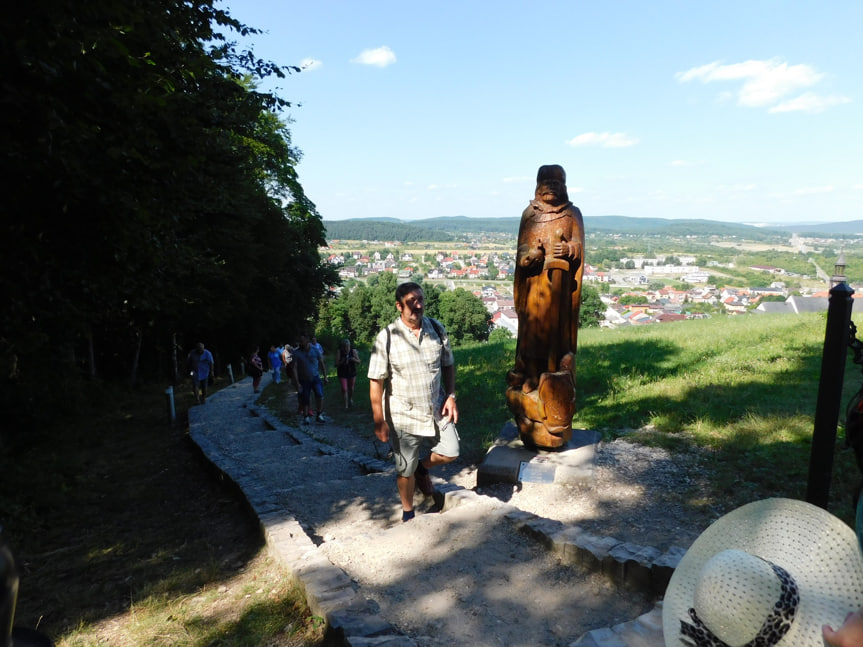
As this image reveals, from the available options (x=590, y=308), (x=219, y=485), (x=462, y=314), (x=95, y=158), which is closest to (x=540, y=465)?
(x=219, y=485)

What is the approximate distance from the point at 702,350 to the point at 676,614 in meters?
12.1

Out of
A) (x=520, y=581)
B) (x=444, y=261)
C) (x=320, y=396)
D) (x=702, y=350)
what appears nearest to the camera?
(x=520, y=581)

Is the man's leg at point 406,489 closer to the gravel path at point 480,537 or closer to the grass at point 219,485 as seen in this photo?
the gravel path at point 480,537

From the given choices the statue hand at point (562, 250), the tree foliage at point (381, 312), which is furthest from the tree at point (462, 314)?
the statue hand at point (562, 250)

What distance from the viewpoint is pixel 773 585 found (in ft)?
4.81

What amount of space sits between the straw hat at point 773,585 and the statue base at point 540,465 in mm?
4316

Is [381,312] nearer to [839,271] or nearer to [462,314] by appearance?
[462,314]

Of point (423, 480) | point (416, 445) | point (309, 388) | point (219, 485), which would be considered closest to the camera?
point (416, 445)

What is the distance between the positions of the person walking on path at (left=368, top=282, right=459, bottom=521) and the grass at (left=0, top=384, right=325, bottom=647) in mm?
1430

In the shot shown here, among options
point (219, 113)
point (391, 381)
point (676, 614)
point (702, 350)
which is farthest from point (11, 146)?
point (702, 350)

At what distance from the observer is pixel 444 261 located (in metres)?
114

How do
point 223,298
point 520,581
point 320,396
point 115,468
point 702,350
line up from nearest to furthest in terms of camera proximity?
point 520,581 < point 115,468 < point 320,396 < point 702,350 < point 223,298

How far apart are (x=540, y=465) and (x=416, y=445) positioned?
2.00 m

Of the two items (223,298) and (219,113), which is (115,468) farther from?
(223,298)
